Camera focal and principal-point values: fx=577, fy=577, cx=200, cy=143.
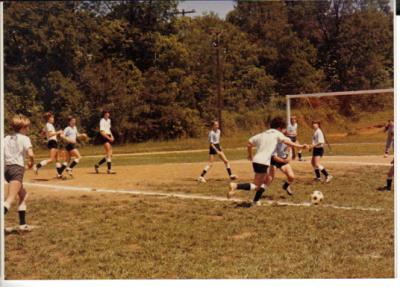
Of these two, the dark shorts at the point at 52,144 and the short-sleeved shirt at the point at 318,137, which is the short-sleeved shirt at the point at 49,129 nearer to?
the dark shorts at the point at 52,144

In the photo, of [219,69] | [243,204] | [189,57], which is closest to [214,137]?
[219,69]

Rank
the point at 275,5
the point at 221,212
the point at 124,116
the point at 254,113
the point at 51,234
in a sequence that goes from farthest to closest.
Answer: the point at 124,116 → the point at 254,113 → the point at 275,5 → the point at 221,212 → the point at 51,234

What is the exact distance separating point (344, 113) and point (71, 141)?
5705 mm

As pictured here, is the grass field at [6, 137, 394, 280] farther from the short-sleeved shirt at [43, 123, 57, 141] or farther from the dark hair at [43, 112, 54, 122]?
the dark hair at [43, 112, 54, 122]

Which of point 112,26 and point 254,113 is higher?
point 112,26

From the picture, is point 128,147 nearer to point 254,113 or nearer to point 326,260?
point 254,113

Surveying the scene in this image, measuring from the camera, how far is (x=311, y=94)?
10.5m

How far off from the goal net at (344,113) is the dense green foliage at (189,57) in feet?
1.20

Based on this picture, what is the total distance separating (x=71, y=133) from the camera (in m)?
11.2

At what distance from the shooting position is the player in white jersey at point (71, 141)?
36.4 feet

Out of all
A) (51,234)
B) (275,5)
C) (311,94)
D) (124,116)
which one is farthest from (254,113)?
(51,234)

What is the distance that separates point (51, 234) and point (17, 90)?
101 inches

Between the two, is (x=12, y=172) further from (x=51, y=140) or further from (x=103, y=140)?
(x=103, y=140)

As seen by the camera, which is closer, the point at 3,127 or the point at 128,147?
the point at 3,127
